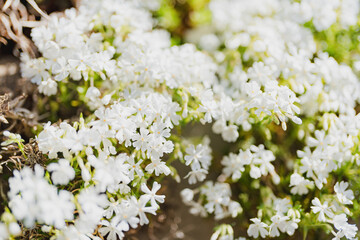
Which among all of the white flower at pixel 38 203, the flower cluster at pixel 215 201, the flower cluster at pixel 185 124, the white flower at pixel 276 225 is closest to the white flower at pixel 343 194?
the flower cluster at pixel 185 124

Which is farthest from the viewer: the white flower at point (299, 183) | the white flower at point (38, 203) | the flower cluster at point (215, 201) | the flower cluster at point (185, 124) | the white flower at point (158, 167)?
the flower cluster at point (215, 201)

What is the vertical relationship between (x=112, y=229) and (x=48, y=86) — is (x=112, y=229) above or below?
below

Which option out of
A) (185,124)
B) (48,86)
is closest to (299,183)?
(185,124)

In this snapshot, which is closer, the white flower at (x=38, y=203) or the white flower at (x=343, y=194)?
the white flower at (x=38, y=203)

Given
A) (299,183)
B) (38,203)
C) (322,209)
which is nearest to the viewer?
(38,203)

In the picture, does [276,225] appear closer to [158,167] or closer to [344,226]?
[344,226]

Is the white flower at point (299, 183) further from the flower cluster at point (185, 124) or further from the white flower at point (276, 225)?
the white flower at point (276, 225)

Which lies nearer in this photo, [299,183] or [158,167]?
[158,167]

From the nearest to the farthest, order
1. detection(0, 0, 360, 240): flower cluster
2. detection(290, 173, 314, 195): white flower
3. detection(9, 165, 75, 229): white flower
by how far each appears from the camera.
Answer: detection(9, 165, 75, 229): white flower → detection(0, 0, 360, 240): flower cluster → detection(290, 173, 314, 195): white flower

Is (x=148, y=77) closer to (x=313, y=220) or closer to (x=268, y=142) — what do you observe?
(x=268, y=142)

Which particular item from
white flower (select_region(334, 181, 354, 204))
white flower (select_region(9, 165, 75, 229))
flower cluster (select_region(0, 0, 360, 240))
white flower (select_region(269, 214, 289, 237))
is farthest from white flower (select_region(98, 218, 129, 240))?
white flower (select_region(334, 181, 354, 204))

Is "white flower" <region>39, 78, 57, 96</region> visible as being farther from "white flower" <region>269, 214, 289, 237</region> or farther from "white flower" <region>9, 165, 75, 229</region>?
"white flower" <region>269, 214, 289, 237</region>
